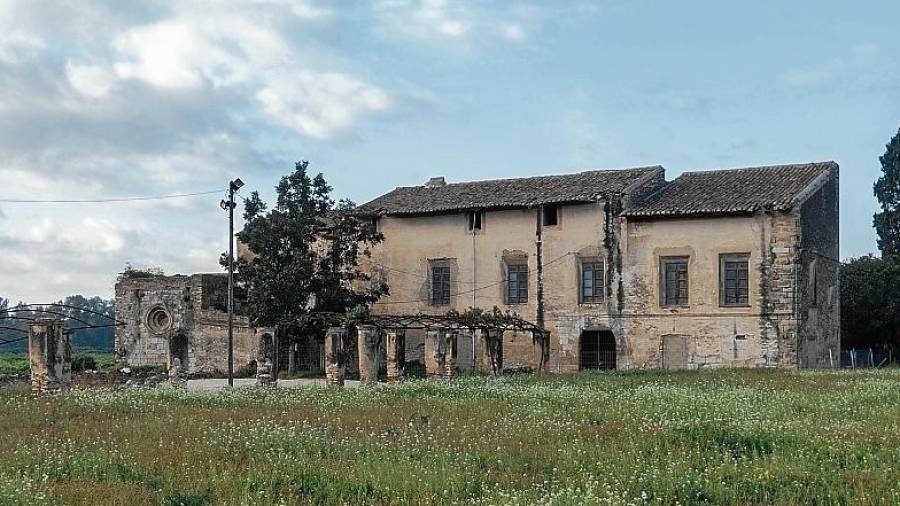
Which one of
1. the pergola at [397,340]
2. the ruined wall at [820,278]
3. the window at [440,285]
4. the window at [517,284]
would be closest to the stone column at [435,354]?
the pergola at [397,340]

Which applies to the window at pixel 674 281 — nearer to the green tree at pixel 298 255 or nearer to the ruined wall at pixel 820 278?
the ruined wall at pixel 820 278

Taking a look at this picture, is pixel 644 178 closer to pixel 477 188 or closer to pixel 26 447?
pixel 477 188

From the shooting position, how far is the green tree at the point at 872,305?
48.8 metres

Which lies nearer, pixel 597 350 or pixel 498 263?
pixel 597 350

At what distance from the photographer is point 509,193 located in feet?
144

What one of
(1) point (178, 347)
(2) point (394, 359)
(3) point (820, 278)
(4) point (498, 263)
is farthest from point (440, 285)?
(3) point (820, 278)

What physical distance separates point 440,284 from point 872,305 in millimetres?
20918

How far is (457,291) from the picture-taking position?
44.0 m

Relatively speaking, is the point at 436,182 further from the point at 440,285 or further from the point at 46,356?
the point at 46,356

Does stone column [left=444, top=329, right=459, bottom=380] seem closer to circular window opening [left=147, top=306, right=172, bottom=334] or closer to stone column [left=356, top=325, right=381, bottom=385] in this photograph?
stone column [left=356, top=325, right=381, bottom=385]

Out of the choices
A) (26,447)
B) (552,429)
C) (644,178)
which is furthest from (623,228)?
(26,447)

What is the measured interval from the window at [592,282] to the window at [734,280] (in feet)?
15.6

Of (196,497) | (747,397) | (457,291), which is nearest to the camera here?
(196,497)

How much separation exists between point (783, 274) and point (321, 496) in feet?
96.6
